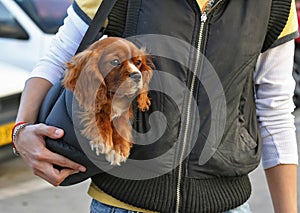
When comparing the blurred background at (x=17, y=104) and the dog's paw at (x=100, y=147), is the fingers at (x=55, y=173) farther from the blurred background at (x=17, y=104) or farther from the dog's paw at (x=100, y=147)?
the blurred background at (x=17, y=104)

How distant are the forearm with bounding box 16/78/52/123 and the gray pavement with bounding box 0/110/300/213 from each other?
3252mm

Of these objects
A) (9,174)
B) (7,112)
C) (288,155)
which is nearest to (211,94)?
(288,155)

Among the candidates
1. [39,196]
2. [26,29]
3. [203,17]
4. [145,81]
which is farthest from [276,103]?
[26,29]

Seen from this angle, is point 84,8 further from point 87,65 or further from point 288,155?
point 288,155

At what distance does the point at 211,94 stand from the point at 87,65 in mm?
363

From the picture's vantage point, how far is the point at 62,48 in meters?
1.85

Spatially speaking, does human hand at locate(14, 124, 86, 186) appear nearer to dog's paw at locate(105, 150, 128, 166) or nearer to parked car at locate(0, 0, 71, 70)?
dog's paw at locate(105, 150, 128, 166)

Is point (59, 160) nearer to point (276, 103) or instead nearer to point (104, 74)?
point (104, 74)

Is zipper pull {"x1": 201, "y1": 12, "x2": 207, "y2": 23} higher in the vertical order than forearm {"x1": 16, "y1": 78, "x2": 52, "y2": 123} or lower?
higher

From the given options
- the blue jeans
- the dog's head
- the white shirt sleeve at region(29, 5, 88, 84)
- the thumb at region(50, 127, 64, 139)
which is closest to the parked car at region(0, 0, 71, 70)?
the white shirt sleeve at region(29, 5, 88, 84)

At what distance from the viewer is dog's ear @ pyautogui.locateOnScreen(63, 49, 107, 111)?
5.07 feet

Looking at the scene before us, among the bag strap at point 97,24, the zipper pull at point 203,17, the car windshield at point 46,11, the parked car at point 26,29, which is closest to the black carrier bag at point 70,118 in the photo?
the bag strap at point 97,24

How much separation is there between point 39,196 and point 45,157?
12.2 feet

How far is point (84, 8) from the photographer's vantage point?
1.79 meters
